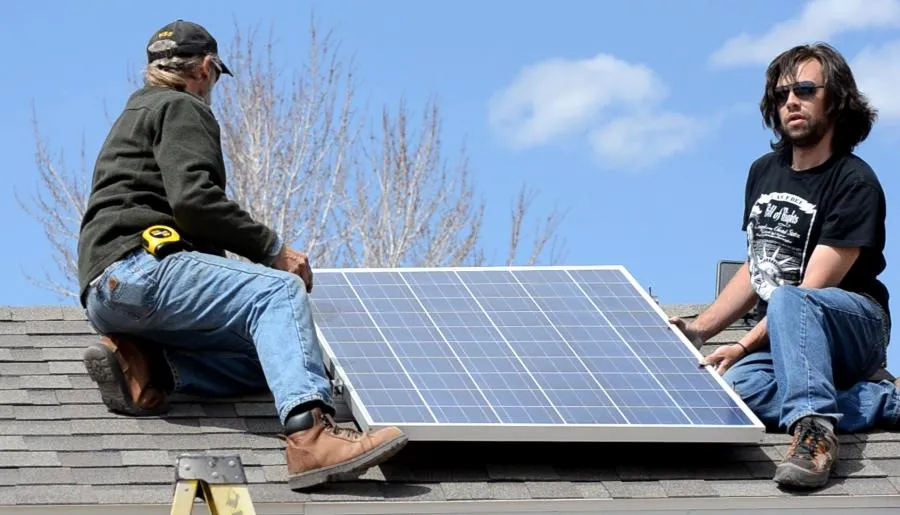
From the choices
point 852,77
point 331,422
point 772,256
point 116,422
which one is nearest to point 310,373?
point 331,422

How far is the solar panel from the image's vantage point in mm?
6641

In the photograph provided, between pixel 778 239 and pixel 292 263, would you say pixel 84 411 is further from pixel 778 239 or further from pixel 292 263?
pixel 778 239

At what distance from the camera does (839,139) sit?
757cm

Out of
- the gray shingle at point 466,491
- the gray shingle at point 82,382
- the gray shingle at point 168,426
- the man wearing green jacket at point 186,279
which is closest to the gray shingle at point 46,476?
the gray shingle at point 168,426

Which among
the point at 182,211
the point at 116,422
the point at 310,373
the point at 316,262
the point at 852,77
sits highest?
the point at 852,77

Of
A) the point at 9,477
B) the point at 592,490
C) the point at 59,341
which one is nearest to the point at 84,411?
the point at 9,477

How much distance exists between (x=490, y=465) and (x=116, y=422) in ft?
5.41

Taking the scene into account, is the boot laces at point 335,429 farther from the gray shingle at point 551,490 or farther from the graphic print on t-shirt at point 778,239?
the graphic print on t-shirt at point 778,239

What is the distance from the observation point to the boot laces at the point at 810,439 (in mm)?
6719

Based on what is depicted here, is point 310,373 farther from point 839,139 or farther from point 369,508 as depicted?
point 839,139

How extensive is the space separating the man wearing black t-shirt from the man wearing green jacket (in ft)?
6.23

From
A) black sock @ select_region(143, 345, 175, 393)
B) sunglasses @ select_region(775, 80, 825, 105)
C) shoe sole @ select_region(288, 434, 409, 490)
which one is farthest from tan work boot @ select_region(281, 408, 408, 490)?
sunglasses @ select_region(775, 80, 825, 105)

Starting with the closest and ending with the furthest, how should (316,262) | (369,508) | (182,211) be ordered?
(369,508)
(182,211)
(316,262)

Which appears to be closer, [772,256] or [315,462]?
[315,462]
